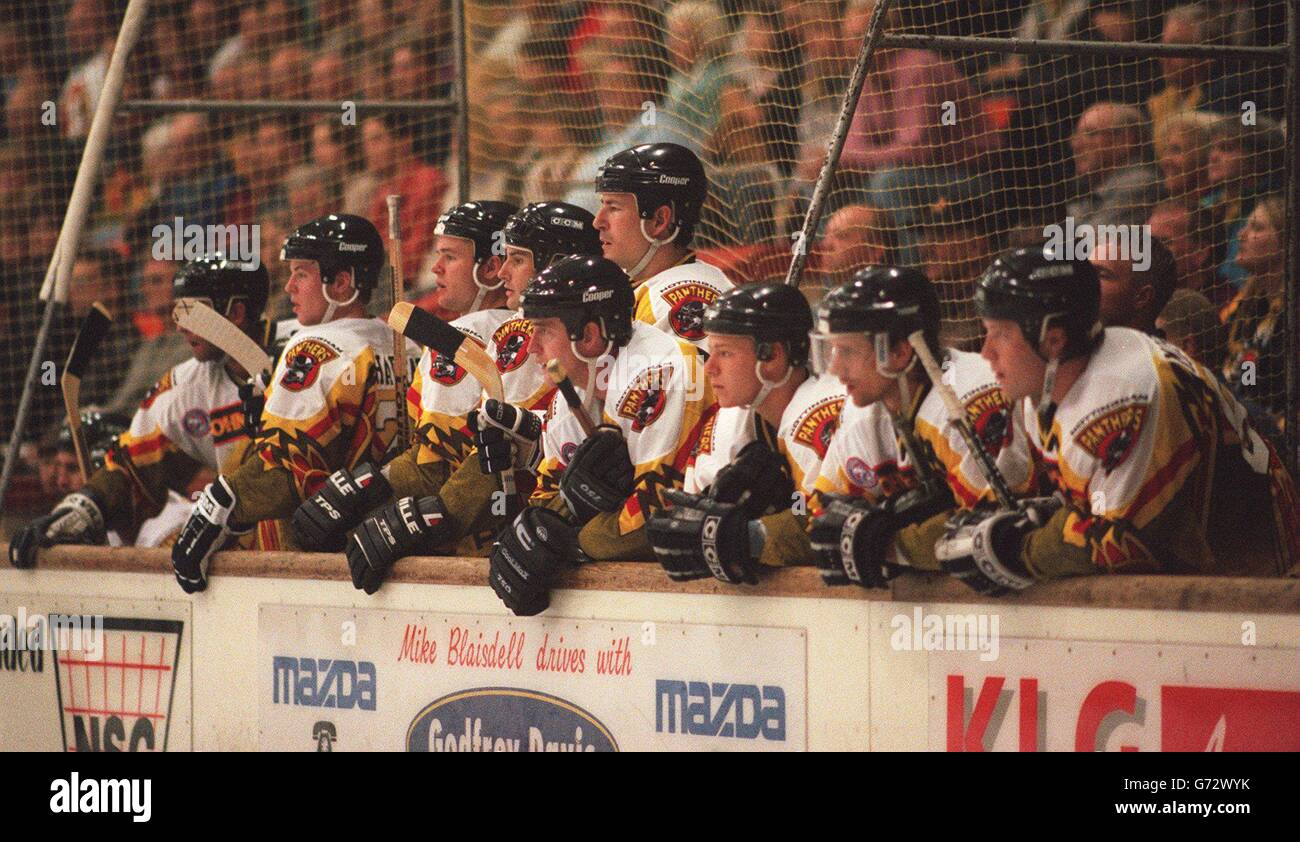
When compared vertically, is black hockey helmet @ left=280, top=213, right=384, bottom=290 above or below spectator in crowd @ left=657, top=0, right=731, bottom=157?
below

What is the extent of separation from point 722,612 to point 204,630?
2038mm

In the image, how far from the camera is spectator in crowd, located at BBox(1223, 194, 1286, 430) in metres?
5.07

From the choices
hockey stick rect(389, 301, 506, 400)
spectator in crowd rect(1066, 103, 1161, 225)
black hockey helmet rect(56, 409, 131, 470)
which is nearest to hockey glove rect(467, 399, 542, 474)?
hockey stick rect(389, 301, 506, 400)

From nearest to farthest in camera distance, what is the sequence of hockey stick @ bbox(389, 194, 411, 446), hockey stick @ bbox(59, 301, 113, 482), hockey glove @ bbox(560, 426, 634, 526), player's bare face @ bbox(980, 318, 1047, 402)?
player's bare face @ bbox(980, 318, 1047, 402), hockey glove @ bbox(560, 426, 634, 526), hockey stick @ bbox(389, 194, 411, 446), hockey stick @ bbox(59, 301, 113, 482)

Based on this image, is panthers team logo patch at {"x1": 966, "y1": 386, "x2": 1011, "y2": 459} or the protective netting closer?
panthers team logo patch at {"x1": 966, "y1": 386, "x2": 1011, "y2": 459}

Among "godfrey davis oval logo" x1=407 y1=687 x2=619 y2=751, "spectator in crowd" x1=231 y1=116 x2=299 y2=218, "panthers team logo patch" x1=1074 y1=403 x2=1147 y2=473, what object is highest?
"spectator in crowd" x1=231 y1=116 x2=299 y2=218

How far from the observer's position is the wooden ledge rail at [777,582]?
3652 millimetres

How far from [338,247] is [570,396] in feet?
4.93

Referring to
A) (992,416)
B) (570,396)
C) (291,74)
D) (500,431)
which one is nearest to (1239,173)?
(992,416)

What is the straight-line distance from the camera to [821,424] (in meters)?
4.29

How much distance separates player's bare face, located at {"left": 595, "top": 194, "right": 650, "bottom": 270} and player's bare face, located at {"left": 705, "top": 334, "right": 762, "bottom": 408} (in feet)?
3.05

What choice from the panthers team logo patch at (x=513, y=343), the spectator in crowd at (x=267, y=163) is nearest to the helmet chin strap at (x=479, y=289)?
the panthers team logo patch at (x=513, y=343)

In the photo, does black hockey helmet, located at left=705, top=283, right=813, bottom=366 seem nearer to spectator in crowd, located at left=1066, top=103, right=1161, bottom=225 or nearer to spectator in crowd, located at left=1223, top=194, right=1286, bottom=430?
spectator in crowd, located at left=1223, top=194, right=1286, bottom=430
